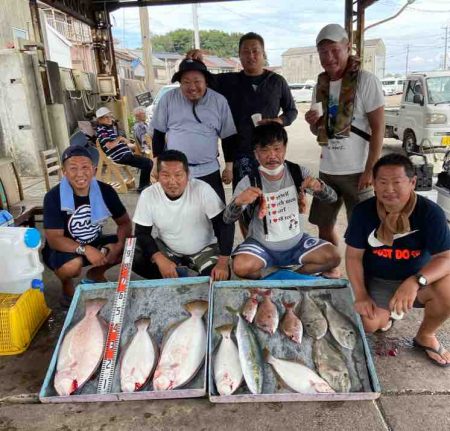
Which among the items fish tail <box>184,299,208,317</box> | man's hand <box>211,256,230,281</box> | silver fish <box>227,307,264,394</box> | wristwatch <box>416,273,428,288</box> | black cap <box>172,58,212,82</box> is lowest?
silver fish <box>227,307,264,394</box>

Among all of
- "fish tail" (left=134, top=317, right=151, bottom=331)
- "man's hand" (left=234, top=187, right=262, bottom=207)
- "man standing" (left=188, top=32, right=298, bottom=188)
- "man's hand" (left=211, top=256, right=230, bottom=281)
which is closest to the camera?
"fish tail" (left=134, top=317, right=151, bottom=331)

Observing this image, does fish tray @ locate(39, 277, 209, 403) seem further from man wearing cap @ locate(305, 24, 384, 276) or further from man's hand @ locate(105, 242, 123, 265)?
man wearing cap @ locate(305, 24, 384, 276)

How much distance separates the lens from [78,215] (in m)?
3.03

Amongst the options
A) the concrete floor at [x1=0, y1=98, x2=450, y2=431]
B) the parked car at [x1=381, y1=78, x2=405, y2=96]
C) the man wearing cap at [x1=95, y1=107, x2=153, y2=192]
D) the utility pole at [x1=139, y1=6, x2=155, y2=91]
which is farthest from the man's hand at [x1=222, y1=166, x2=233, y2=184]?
the parked car at [x1=381, y1=78, x2=405, y2=96]

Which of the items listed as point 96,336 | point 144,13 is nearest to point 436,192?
point 96,336

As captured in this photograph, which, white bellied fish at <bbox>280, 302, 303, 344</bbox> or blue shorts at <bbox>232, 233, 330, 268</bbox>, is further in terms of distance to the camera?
blue shorts at <bbox>232, 233, 330, 268</bbox>

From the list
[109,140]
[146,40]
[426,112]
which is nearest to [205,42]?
[146,40]

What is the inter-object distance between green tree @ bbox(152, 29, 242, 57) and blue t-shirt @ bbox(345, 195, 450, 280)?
251 ft

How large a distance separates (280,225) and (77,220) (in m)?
1.50

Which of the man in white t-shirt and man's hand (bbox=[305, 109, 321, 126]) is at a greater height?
man's hand (bbox=[305, 109, 321, 126])

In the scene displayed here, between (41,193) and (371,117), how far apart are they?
563 centimetres

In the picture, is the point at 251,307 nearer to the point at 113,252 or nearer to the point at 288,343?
the point at 288,343

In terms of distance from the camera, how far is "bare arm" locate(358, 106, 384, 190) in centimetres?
300

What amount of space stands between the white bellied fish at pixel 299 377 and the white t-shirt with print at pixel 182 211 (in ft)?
3.76
